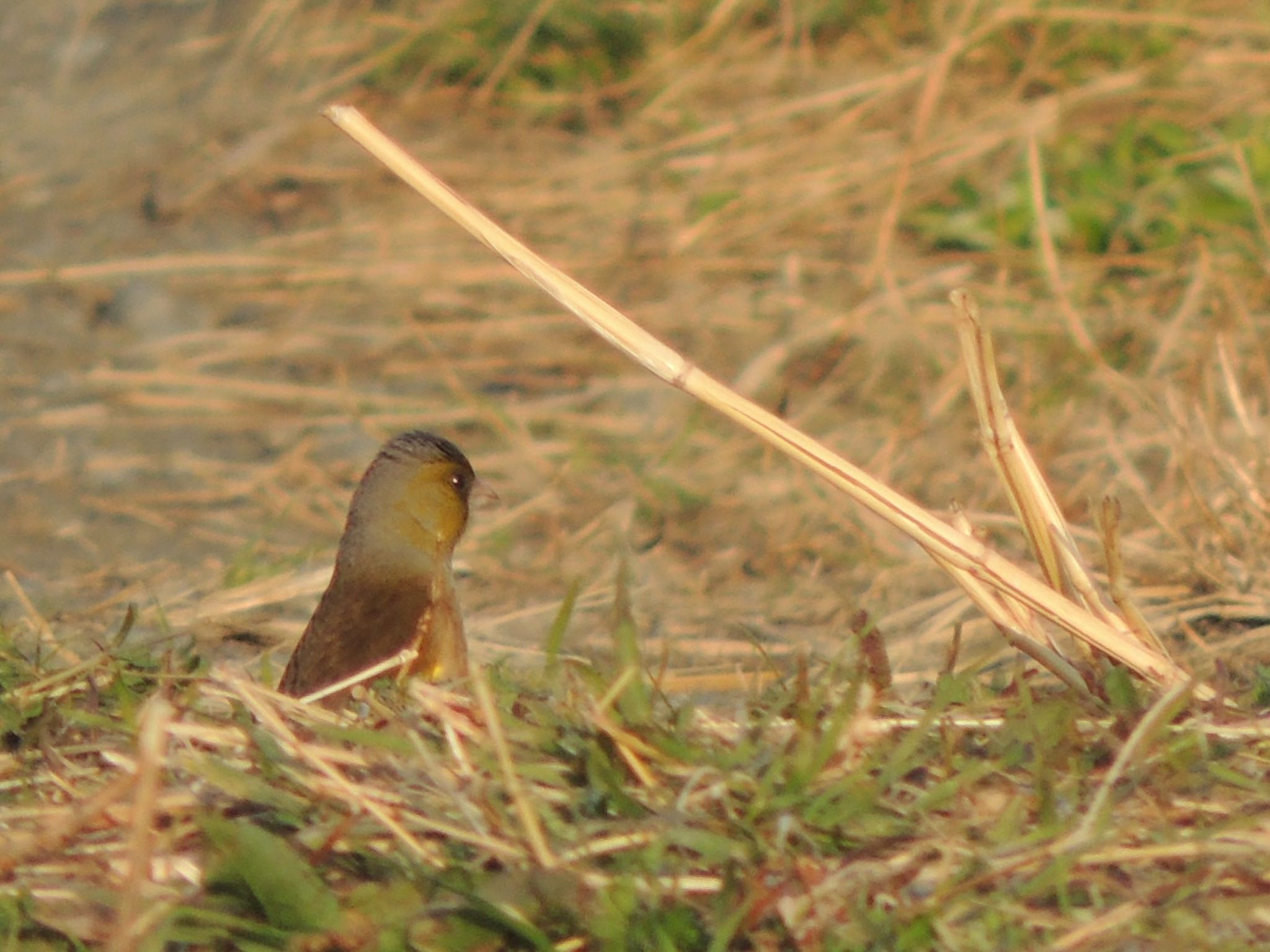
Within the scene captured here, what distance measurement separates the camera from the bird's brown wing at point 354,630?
Answer: 314cm

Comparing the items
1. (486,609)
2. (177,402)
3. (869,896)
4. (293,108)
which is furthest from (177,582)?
(293,108)

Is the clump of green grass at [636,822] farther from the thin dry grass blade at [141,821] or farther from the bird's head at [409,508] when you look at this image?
the bird's head at [409,508]

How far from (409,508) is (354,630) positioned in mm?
583

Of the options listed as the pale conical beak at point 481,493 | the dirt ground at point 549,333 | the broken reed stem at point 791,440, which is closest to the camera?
the broken reed stem at point 791,440

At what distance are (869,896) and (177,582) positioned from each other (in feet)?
9.48

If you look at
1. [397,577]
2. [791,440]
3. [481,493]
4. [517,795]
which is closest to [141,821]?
[517,795]

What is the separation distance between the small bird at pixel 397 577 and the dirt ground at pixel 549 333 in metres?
0.36

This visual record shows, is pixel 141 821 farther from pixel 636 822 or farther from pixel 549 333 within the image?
pixel 549 333

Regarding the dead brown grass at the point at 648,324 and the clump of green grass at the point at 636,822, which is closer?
the clump of green grass at the point at 636,822

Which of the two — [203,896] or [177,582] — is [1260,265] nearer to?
[177,582]

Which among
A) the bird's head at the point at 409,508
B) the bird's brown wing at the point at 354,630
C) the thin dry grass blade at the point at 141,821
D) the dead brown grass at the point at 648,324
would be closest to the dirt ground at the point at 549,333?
the dead brown grass at the point at 648,324

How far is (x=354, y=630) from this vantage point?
10.8 ft

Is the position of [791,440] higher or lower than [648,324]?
higher

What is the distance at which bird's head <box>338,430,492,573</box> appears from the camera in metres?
3.74
